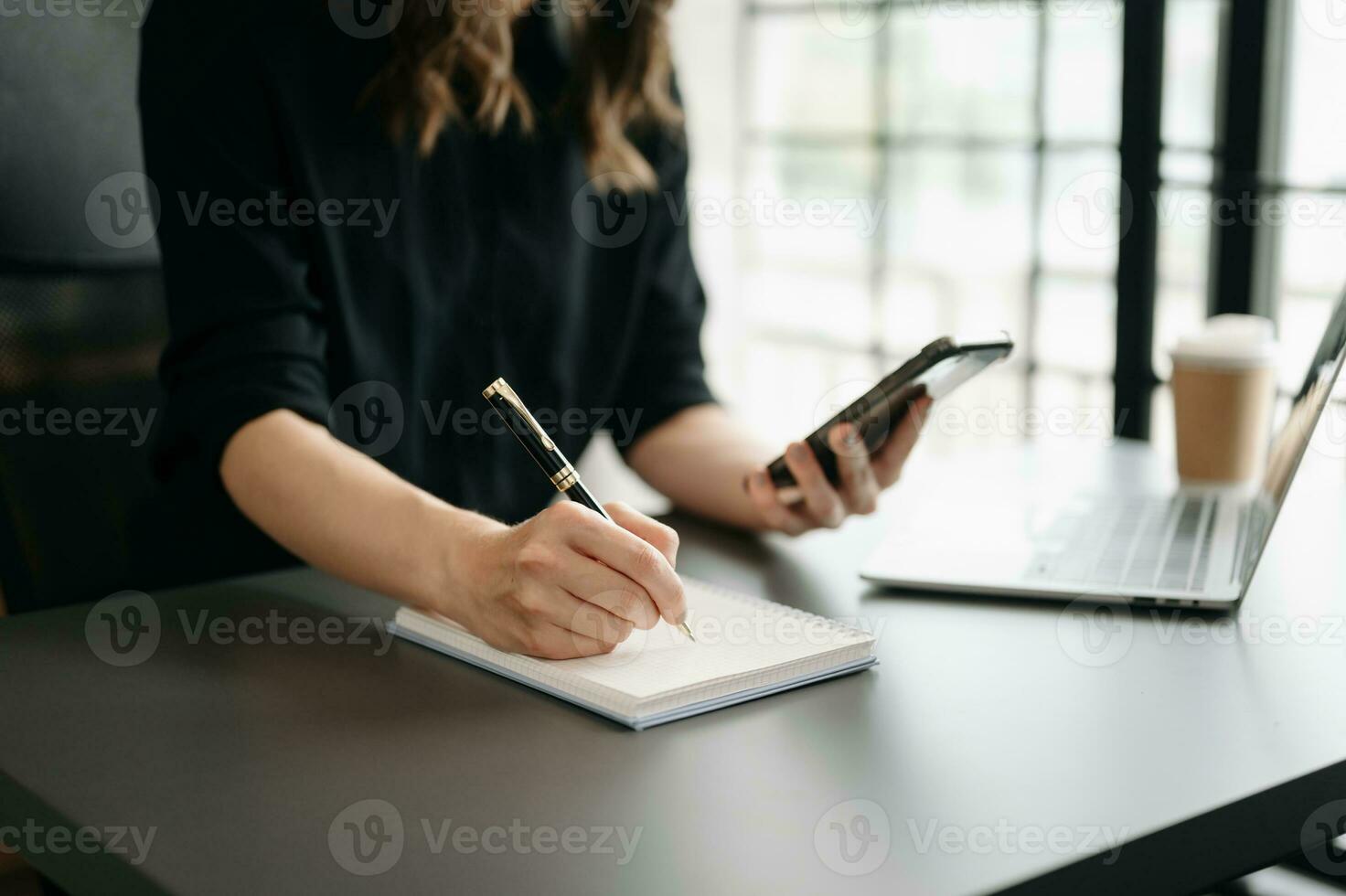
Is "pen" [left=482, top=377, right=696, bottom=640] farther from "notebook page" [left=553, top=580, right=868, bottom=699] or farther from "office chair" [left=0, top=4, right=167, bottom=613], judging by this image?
"office chair" [left=0, top=4, right=167, bottom=613]

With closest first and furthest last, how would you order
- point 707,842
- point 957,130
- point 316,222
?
point 707,842
point 316,222
point 957,130

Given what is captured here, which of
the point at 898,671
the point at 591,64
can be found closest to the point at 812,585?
the point at 898,671

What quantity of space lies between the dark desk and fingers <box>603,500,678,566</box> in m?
0.12

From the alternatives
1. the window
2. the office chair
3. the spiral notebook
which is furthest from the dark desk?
the window

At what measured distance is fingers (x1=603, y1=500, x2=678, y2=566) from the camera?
851 millimetres

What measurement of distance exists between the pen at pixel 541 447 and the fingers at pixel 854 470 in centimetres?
26

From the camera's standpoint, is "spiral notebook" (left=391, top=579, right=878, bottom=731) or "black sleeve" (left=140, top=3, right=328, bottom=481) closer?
"spiral notebook" (left=391, top=579, right=878, bottom=731)

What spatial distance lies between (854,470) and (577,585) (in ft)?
1.15

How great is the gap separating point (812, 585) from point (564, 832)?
436mm

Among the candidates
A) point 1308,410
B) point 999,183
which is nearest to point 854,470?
point 1308,410

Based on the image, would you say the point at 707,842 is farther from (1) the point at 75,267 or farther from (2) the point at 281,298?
(1) the point at 75,267

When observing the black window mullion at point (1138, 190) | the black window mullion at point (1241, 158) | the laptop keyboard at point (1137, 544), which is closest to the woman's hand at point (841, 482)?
the laptop keyboard at point (1137, 544)

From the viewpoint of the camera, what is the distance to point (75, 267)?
126 centimetres

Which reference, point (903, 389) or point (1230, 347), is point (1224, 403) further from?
point (903, 389)
